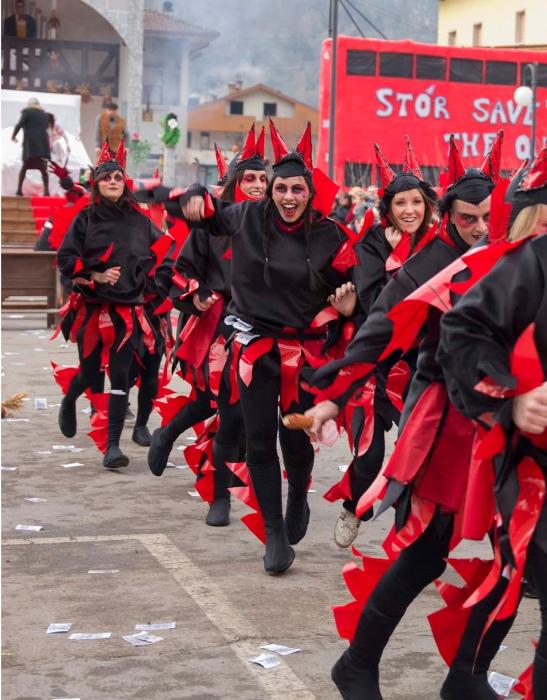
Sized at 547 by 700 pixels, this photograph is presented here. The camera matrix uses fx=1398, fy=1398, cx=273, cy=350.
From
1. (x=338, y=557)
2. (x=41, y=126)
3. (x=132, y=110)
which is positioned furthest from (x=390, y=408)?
(x=132, y=110)

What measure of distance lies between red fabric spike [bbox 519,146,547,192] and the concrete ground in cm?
171

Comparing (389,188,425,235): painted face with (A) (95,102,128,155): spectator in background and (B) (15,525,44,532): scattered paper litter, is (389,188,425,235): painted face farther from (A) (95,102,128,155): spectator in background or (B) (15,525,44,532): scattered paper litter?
(A) (95,102,128,155): spectator in background

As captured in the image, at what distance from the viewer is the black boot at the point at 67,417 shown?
8969mm

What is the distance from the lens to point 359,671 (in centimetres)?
407

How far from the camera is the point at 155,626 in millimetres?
5008

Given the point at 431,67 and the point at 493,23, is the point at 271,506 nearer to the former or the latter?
the point at 431,67

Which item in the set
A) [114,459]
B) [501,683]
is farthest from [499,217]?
[114,459]

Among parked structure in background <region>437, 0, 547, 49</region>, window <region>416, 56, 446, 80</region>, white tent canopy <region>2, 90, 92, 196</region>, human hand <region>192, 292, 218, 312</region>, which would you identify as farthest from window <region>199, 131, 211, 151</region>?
human hand <region>192, 292, 218, 312</region>

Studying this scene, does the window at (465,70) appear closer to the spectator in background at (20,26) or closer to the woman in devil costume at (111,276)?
the spectator in background at (20,26)

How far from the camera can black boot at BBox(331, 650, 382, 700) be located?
4070 millimetres

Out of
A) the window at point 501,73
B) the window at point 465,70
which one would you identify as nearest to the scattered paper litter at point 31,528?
the window at point 465,70

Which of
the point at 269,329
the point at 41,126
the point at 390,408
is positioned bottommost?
the point at 390,408

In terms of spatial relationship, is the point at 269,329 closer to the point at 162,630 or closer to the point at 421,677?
the point at 162,630

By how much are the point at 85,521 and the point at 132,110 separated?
31725 mm
